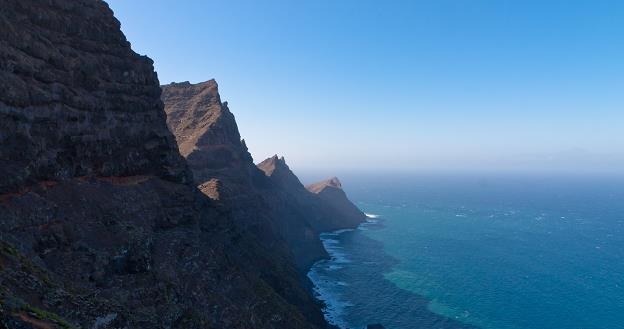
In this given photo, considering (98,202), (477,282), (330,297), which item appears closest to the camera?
(98,202)

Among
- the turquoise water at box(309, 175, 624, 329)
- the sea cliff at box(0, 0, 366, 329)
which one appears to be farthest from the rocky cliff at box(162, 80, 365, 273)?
the sea cliff at box(0, 0, 366, 329)

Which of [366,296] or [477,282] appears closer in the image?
[366,296]

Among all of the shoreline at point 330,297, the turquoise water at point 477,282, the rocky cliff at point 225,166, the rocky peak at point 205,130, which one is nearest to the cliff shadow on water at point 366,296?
the shoreline at point 330,297

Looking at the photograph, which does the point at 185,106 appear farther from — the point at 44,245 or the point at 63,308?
the point at 63,308

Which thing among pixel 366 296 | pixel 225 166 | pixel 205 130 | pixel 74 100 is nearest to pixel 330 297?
pixel 366 296

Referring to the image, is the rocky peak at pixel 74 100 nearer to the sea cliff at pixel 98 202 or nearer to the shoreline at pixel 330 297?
the sea cliff at pixel 98 202

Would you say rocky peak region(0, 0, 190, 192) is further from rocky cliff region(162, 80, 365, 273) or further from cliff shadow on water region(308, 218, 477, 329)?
cliff shadow on water region(308, 218, 477, 329)

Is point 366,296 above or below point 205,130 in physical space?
below

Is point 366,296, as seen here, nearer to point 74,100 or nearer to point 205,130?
point 205,130

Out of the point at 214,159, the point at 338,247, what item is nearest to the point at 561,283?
the point at 338,247

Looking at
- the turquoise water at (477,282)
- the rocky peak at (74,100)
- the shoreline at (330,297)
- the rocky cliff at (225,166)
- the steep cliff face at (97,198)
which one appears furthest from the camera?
the rocky cliff at (225,166)

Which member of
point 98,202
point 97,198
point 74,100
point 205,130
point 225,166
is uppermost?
point 205,130
